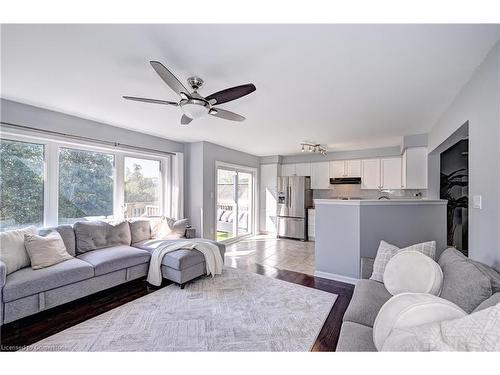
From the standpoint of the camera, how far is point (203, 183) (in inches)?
182

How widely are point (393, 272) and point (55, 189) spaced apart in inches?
163

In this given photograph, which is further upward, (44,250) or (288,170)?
(288,170)

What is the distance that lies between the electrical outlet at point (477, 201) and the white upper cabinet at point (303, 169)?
4.29m

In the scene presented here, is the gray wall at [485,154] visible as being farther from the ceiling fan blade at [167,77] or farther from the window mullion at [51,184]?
the window mullion at [51,184]

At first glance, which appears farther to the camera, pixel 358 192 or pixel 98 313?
pixel 358 192

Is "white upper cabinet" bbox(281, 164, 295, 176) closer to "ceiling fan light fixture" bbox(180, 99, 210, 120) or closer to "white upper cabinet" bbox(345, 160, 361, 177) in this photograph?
"white upper cabinet" bbox(345, 160, 361, 177)

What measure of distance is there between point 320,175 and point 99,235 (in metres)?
5.06

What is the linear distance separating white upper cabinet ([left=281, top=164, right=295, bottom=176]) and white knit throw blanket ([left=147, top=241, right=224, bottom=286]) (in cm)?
370

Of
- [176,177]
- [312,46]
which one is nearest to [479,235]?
[312,46]

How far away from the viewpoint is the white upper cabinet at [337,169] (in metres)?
5.55

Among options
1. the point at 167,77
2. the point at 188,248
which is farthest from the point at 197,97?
the point at 188,248

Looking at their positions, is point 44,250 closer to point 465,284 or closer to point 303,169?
point 465,284

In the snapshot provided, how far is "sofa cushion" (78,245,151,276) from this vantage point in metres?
2.56

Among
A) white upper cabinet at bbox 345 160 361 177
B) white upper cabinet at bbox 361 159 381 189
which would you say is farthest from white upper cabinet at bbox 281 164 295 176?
white upper cabinet at bbox 361 159 381 189
